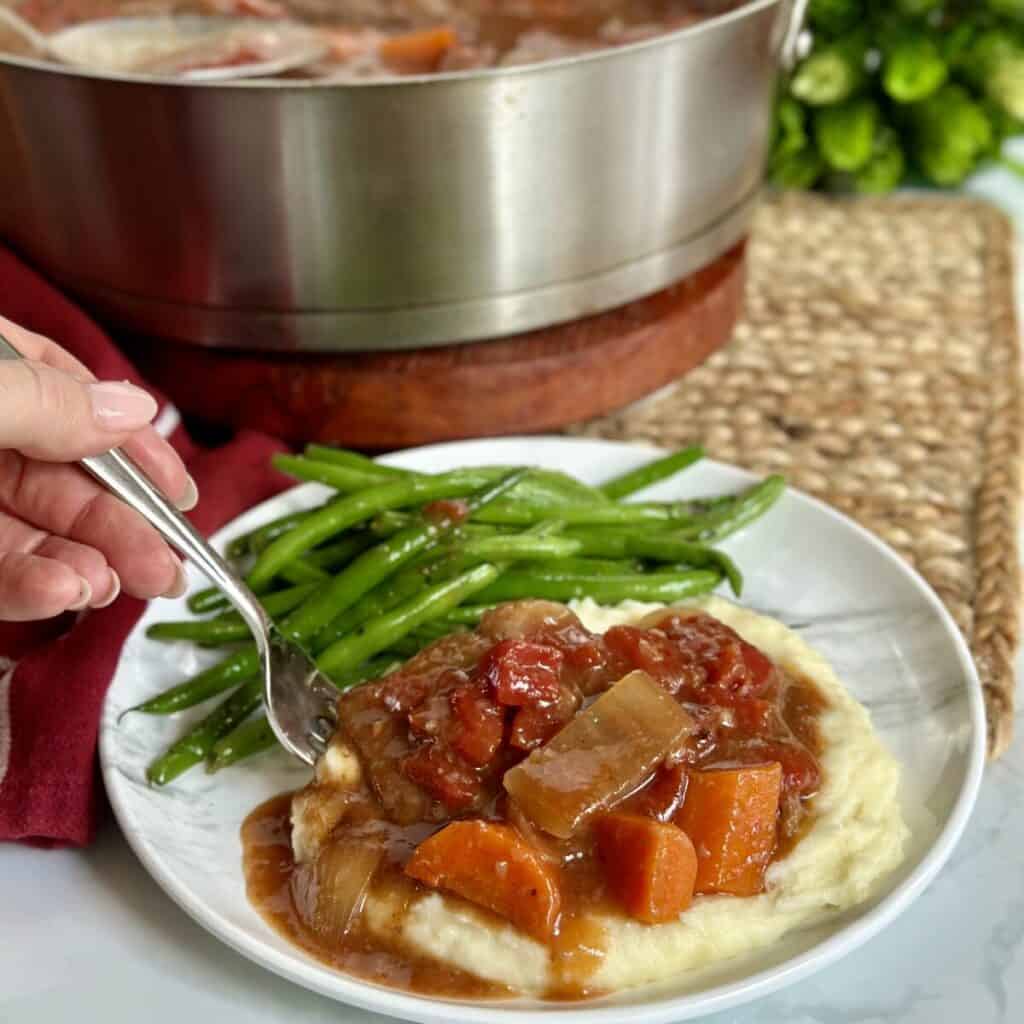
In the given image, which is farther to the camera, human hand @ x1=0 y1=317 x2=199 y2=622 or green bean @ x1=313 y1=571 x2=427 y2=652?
green bean @ x1=313 y1=571 x2=427 y2=652

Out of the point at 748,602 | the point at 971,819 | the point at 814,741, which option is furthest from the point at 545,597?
the point at 971,819

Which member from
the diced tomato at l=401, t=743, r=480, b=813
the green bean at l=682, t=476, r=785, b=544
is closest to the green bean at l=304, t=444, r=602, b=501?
the green bean at l=682, t=476, r=785, b=544

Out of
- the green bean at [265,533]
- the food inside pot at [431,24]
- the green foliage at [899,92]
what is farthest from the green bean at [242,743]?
the green foliage at [899,92]

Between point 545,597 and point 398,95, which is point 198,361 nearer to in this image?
point 398,95

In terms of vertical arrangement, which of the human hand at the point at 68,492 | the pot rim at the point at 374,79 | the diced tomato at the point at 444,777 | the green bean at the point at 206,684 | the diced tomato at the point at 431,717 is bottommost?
the green bean at the point at 206,684

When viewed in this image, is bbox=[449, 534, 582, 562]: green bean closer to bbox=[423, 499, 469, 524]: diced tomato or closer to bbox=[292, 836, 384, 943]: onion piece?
bbox=[423, 499, 469, 524]: diced tomato

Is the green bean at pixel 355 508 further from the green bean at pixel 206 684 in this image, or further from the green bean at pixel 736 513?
the green bean at pixel 736 513

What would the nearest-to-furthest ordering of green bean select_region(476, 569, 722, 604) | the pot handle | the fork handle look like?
the fork handle < green bean select_region(476, 569, 722, 604) < the pot handle
